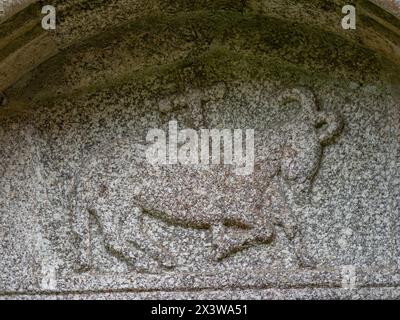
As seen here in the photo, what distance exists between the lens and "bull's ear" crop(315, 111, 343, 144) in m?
2.32

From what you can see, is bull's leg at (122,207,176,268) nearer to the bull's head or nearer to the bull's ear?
the bull's head

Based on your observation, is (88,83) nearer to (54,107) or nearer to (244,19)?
(54,107)

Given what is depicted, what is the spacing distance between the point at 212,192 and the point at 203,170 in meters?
0.07

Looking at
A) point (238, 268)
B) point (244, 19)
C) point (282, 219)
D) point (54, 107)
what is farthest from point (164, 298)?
point (244, 19)

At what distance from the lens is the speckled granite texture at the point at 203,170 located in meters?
2.32

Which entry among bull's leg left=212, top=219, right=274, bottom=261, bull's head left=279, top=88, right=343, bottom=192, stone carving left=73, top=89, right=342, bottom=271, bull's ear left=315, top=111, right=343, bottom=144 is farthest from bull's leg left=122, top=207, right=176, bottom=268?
bull's ear left=315, top=111, right=343, bottom=144

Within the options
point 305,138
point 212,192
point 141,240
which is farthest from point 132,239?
point 305,138

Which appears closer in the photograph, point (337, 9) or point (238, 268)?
point (337, 9)

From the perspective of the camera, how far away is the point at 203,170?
2.35 metres

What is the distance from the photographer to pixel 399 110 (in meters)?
2.31

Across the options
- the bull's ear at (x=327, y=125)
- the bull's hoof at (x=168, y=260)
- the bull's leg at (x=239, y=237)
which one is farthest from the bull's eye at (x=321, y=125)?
the bull's hoof at (x=168, y=260)

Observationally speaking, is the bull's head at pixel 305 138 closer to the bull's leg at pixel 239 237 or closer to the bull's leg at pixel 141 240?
the bull's leg at pixel 239 237

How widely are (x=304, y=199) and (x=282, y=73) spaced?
0.38 metres

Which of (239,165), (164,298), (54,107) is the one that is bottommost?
(164,298)
